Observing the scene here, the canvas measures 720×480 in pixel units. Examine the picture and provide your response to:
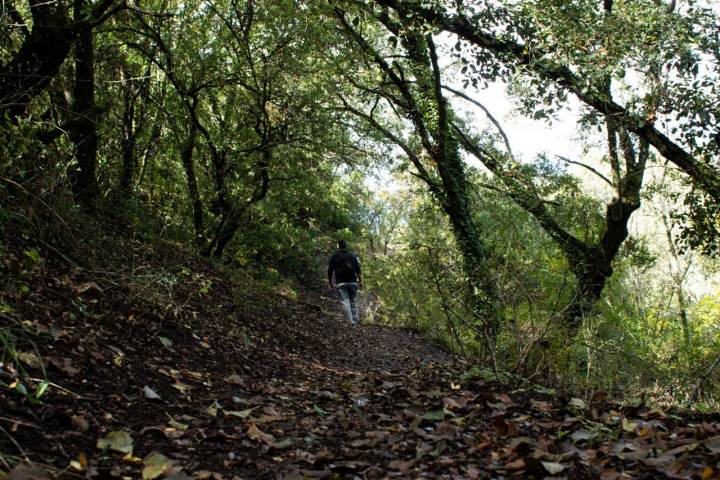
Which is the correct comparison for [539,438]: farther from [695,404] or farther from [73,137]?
[73,137]

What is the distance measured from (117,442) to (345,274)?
30.4 ft

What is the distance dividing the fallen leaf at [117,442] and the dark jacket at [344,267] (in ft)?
29.8

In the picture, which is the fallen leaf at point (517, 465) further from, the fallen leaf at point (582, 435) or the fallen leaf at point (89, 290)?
the fallen leaf at point (89, 290)

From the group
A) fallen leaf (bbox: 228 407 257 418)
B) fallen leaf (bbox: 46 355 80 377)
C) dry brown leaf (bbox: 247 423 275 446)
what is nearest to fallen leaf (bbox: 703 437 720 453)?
dry brown leaf (bbox: 247 423 275 446)

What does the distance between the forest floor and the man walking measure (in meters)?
5.60

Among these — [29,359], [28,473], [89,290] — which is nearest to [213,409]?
[29,359]

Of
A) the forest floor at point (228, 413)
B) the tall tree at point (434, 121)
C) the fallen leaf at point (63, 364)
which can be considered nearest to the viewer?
the forest floor at point (228, 413)

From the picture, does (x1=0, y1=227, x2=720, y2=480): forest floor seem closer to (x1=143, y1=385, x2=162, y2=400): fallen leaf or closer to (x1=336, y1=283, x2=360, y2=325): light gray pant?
(x1=143, y1=385, x2=162, y2=400): fallen leaf

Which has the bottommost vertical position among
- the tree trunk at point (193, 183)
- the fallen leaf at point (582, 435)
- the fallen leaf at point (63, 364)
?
the fallen leaf at point (63, 364)

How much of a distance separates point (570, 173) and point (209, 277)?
27.8 feet

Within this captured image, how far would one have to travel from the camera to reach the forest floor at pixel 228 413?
2771 mm

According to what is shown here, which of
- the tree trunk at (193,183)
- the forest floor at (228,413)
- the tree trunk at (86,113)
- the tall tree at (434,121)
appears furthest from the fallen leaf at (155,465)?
the tall tree at (434,121)

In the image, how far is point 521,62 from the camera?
7957 mm

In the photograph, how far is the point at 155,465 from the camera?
268 centimetres
